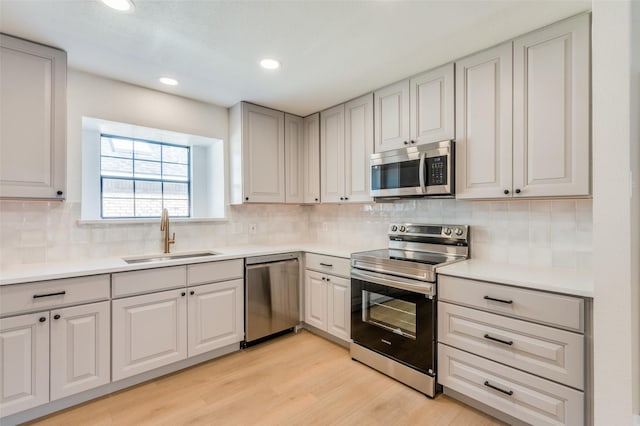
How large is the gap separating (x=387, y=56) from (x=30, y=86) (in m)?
2.45

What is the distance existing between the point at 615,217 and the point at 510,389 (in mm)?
1305

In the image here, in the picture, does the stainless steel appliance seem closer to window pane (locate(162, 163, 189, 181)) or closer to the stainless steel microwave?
the stainless steel microwave

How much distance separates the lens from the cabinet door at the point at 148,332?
6.91 feet

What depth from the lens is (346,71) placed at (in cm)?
242

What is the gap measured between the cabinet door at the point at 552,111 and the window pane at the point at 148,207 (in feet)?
Result: 10.4

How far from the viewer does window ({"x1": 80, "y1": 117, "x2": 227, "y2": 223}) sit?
268 cm

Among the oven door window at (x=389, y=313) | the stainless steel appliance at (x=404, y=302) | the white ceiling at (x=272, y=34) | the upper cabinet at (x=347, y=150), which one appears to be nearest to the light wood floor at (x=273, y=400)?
the stainless steel appliance at (x=404, y=302)

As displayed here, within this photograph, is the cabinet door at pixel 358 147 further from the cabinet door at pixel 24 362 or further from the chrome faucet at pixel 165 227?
the cabinet door at pixel 24 362

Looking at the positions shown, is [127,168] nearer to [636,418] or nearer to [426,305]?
[426,305]

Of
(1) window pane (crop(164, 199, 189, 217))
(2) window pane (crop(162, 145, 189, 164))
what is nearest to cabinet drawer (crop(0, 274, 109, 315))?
(1) window pane (crop(164, 199, 189, 217))

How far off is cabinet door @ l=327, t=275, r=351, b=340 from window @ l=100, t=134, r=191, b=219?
5.91ft

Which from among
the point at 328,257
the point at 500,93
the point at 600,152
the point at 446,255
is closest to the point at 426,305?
the point at 446,255

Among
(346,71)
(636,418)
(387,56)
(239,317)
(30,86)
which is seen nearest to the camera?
(636,418)

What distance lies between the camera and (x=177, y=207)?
127 inches
